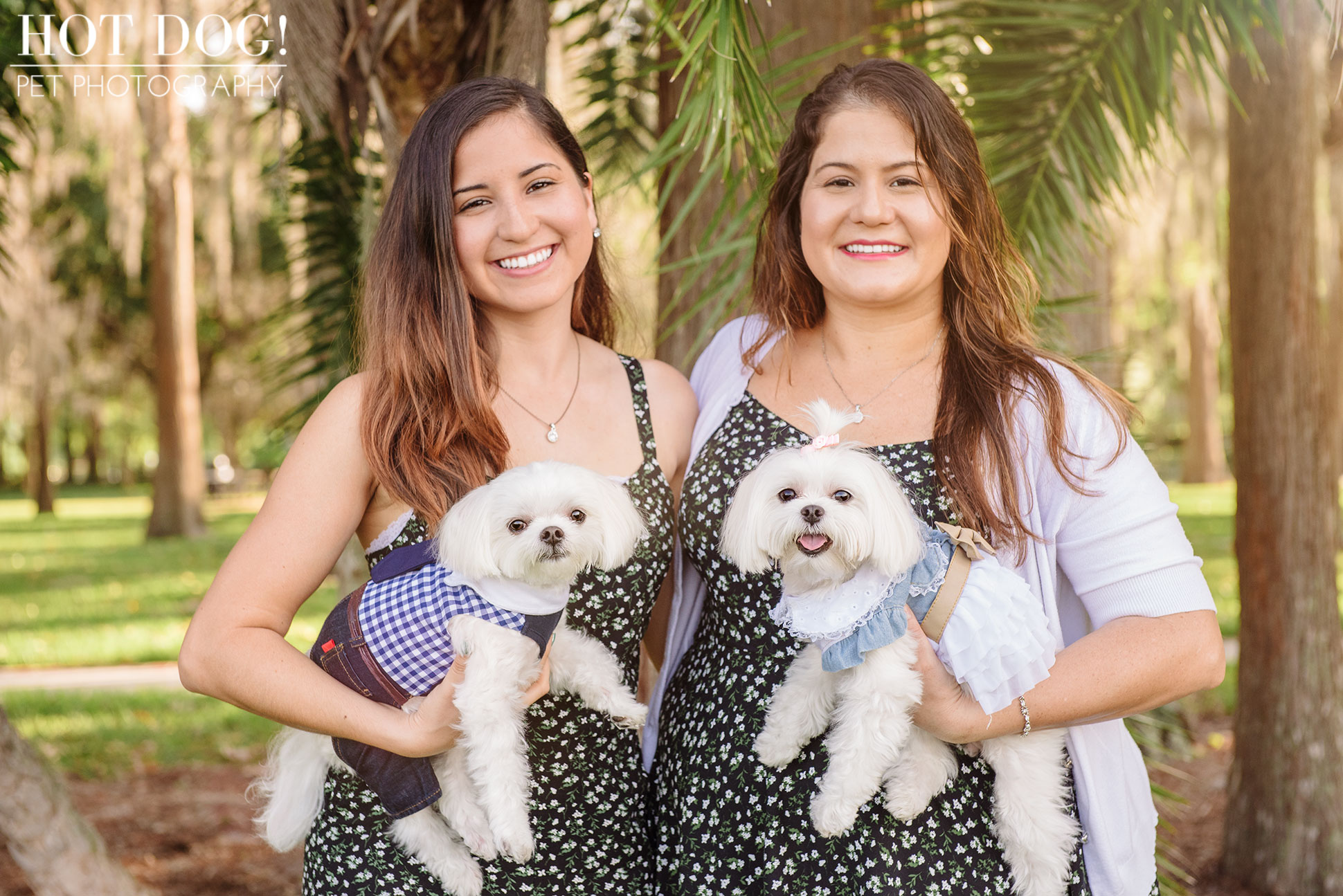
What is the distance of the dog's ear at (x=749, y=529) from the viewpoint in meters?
1.95

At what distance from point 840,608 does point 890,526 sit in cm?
19

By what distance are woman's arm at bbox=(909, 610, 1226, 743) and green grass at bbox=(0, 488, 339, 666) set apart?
23.4ft

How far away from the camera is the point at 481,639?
79.1 inches

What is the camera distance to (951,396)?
2.09 meters

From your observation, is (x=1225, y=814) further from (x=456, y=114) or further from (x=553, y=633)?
(x=456, y=114)

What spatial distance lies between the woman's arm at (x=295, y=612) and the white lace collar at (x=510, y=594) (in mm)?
144

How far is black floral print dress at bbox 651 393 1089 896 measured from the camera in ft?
6.40

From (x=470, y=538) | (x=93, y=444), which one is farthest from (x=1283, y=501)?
(x=93, y=444)

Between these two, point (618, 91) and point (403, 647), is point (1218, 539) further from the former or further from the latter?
point (403, 647)

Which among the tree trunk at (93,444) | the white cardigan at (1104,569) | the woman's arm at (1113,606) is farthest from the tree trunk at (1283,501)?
the tree trunk at (93,444)

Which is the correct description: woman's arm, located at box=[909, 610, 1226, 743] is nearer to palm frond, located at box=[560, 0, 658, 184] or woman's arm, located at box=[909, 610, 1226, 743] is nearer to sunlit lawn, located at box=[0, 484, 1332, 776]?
palm frond, located at box=[560, 0, 658, 184]

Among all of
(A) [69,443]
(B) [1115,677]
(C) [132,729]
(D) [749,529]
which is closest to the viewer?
(B) [1115,677]

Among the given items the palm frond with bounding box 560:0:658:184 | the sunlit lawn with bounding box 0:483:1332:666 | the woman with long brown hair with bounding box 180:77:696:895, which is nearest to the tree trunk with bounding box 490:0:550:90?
the woman with long brown hair with bounding box 180:77:696:895

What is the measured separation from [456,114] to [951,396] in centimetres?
114
